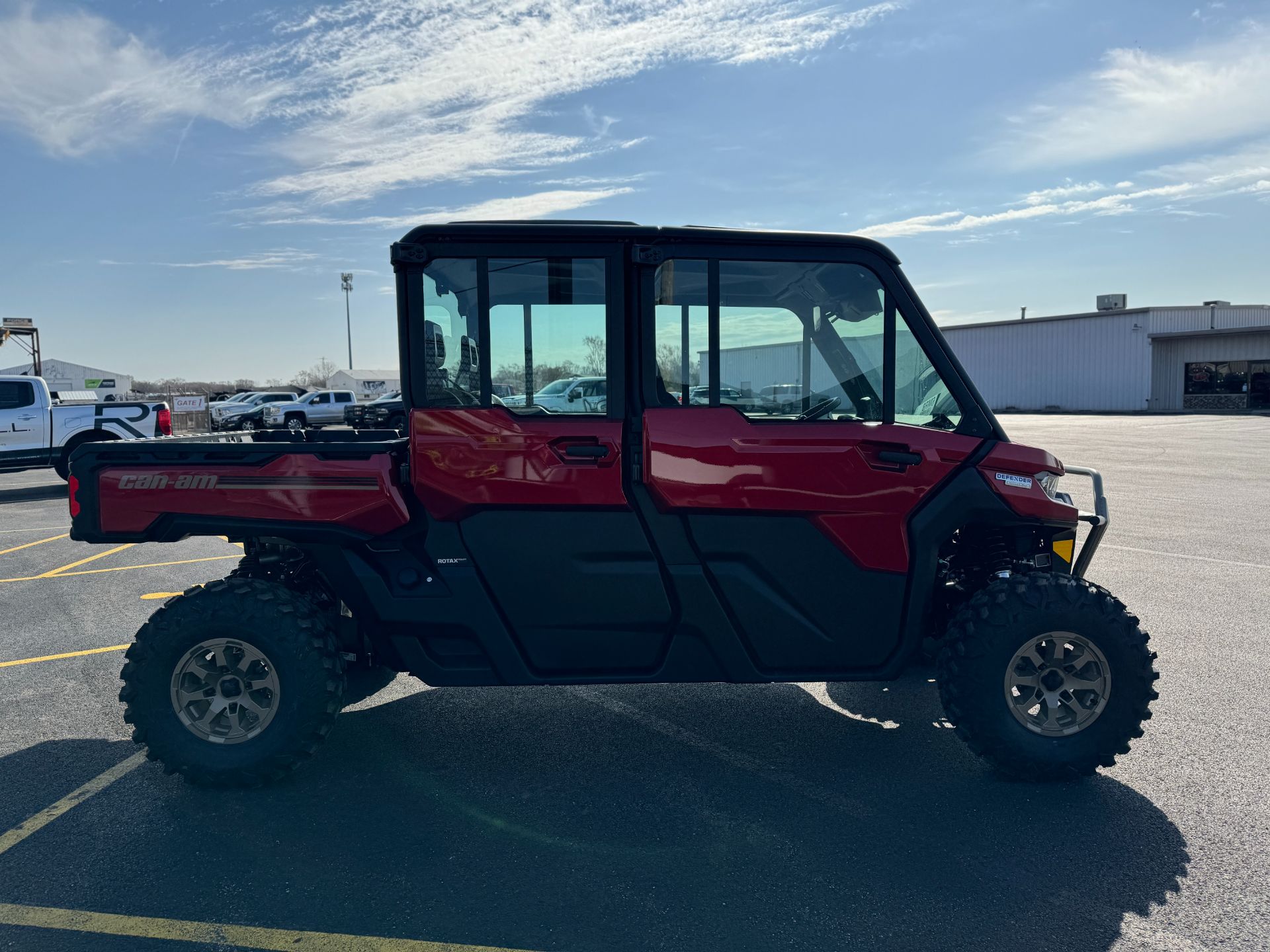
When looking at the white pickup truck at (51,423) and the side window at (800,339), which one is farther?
the white pickup truck at (51,423)

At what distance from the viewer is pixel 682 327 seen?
398cm

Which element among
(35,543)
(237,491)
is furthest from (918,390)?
(35,543)

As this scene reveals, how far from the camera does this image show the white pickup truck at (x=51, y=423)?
1583cm

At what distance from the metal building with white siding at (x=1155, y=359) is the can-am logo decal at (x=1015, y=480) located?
5011cm

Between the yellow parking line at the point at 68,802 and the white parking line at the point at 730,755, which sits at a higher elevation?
the yellow parking line at the point at 68,802

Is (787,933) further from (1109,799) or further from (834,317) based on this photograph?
(834,317)

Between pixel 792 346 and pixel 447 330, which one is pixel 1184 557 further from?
pixel 447 330

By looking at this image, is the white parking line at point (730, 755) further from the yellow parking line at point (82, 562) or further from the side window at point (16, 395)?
the side window at point (16, 395)

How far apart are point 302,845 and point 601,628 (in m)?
1.51

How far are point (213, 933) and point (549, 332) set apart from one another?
103 inches


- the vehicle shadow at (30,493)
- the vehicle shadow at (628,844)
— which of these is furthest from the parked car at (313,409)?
the vehicle shadow at (628,844)

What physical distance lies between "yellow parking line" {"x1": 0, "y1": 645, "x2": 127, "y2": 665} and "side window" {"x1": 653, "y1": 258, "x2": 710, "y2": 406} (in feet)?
15.4

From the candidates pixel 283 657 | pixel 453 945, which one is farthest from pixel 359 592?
pixel 453 945

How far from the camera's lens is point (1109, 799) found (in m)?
3.90
